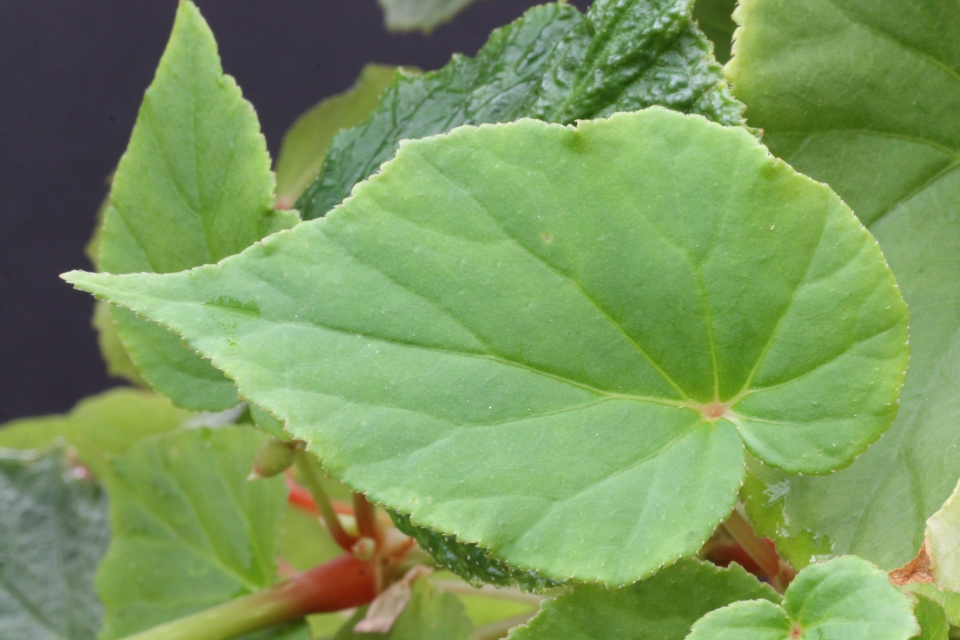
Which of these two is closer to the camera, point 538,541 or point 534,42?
point 538,541

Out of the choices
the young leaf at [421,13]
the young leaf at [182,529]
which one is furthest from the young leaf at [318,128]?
the young leaf at [182,529]

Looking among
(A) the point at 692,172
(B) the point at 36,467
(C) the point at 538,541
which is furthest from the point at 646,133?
(B) the point at 36,467

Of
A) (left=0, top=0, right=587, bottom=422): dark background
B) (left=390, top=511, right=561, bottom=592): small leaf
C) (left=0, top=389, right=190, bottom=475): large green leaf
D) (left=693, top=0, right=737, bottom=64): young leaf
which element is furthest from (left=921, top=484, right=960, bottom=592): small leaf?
(left=0, top=0, right=587, bottom=422): dark background

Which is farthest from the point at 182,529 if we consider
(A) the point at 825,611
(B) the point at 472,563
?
(A) the point at 825,611

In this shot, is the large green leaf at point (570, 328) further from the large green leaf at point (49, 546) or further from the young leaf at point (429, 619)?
the large green leaf at point (49, 546)

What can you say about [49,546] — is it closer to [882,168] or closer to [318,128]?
[318,128]

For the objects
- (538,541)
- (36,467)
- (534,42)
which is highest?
(534,42)

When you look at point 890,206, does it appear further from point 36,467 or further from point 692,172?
point 36,467
